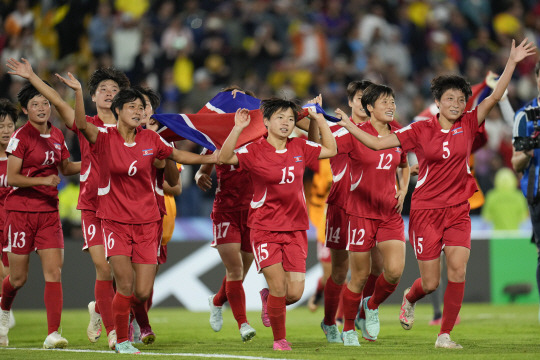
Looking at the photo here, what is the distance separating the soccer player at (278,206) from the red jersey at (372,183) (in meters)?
0.62

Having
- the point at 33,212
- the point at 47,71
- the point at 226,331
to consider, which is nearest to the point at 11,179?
the point at 33,212

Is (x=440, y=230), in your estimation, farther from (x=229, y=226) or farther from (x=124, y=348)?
(x=124, y=348)

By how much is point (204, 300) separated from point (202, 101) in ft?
13.7

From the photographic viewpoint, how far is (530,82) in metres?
19.8

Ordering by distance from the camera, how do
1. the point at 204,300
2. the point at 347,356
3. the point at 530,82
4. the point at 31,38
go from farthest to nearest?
the point at 530,82 < the point at 31,38 < the point at 204,300 < the point at 347,356

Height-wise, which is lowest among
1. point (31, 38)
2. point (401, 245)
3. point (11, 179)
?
point (401, 245)

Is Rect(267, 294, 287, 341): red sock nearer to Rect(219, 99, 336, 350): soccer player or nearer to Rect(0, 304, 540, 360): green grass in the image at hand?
Rect(219, 99, 336, 350): soccer player

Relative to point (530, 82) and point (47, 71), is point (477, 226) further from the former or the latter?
point (47, 71)

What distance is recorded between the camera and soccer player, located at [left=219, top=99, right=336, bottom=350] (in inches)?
321

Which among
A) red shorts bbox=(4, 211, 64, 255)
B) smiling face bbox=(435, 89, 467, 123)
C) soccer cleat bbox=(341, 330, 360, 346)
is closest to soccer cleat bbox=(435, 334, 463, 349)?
soccer cleat bbox=(341, 330, 360, 346)

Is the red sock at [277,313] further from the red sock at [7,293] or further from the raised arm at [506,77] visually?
the red sock at [7,293]

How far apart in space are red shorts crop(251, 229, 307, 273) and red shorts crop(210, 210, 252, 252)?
115 centimetres

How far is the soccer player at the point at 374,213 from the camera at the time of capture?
867cm

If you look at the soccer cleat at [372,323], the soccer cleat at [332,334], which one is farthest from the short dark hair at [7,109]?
the soccer cleat at [372,323]
